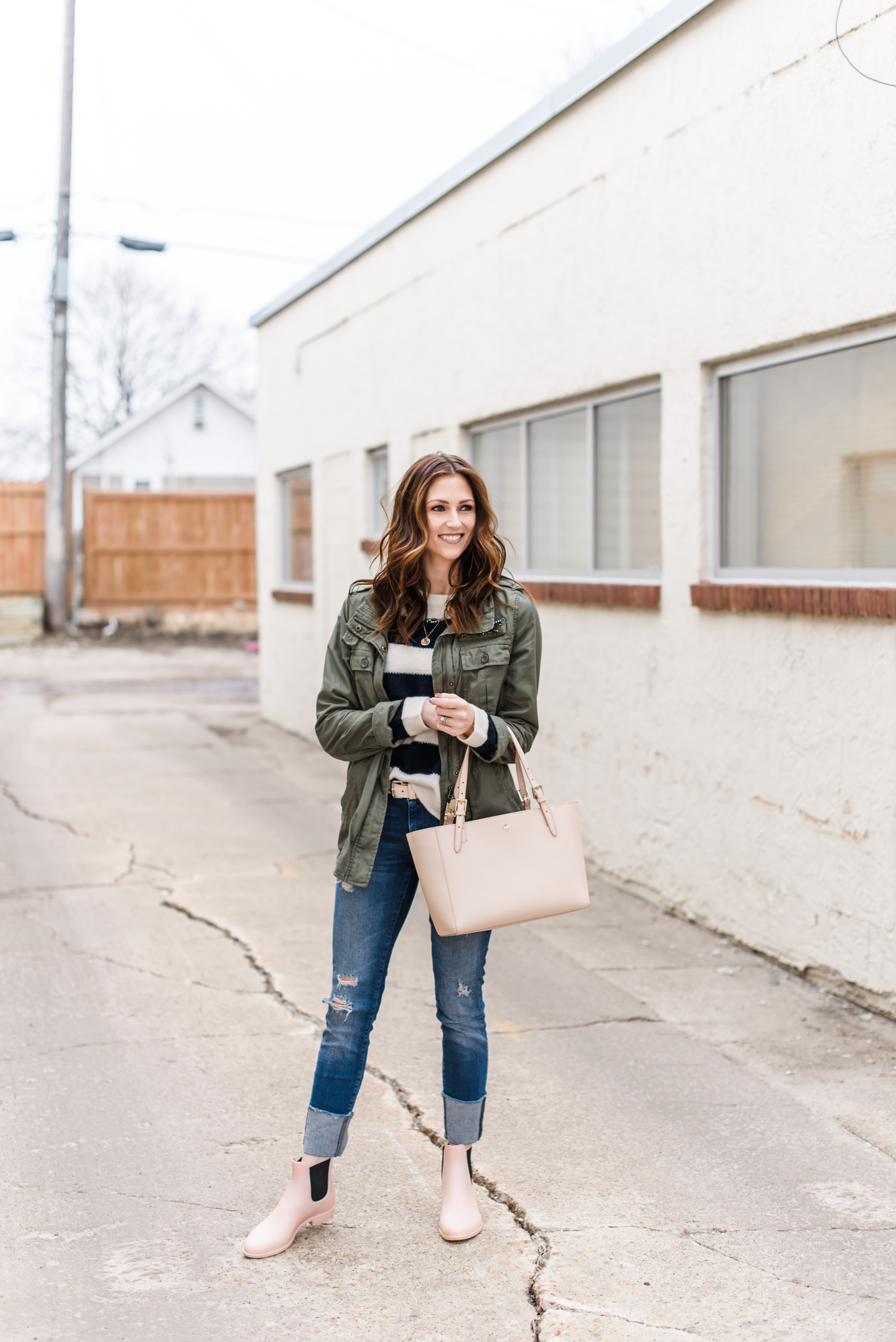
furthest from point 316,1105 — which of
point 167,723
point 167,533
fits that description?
point 167,533

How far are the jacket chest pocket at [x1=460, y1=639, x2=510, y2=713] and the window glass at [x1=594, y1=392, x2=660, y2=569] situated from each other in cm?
338

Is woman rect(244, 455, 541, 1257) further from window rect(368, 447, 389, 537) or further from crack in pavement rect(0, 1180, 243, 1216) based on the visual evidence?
window rect(368, 447, 389, 537)

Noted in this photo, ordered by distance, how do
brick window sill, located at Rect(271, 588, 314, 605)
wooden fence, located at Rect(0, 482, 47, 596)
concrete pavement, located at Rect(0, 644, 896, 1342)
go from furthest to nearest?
1. wooden fence, located at Rect(0, 482, 47, 596)
2. brick window sill, located at Rect(271, 588, 314, 605)
3. concrete pavement, located at Rect(0, 644, 896, 1342)

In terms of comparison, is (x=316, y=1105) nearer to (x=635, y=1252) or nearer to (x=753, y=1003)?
(x=635, y=1252)

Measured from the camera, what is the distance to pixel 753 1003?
4.95m

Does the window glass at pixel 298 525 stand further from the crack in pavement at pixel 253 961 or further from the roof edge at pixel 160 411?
the roof edge at pixel 160 411

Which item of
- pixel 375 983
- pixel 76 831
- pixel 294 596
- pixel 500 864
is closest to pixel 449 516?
pixel 500 864

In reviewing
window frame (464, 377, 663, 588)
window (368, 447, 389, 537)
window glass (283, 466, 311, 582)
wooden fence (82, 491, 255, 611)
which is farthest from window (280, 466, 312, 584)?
wooden fence (82, 491, 255, 611)

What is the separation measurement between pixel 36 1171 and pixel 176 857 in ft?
12.3

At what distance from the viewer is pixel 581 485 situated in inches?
283

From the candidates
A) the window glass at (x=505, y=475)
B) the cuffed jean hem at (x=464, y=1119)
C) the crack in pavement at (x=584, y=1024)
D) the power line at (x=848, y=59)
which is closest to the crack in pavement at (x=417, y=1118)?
the cuffed jean hem at (x=464, y=1119)

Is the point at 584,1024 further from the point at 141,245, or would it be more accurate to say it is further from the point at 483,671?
the point at 141,245

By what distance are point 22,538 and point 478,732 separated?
21607mm

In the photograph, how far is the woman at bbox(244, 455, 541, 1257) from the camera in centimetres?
309
